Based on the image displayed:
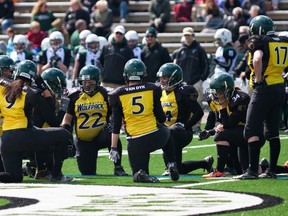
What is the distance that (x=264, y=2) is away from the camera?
2473 cm

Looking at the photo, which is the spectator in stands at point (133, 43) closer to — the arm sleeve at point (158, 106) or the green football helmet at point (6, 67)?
the green football helmet at point (6, 67)

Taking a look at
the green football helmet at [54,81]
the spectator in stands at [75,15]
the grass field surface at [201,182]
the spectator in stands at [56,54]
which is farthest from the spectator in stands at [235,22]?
the green football helmet at [54,81]

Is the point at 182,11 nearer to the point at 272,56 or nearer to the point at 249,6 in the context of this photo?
the point at 249,6

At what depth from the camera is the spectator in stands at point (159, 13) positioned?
1004 inches

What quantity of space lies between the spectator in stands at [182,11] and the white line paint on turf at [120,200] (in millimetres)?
14091

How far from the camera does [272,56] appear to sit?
12.8 meters

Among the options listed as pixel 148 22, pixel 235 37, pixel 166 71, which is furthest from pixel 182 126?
pixel 148 22

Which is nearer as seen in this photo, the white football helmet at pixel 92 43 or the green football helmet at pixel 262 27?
the green football helmet at pixel 262 27

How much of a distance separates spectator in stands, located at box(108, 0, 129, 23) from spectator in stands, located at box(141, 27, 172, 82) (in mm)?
5373

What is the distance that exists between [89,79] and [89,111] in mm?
412

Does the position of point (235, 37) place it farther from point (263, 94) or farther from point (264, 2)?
point (263, 94)

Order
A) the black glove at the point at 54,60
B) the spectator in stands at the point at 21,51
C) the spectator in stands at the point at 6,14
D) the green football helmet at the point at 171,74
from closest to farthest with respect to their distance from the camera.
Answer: the green football helmet at the point at 171,74, the spectator in stands at the point at 21,51, the black glove at the point at 54,60, the spectator in stands at the point at 6,14

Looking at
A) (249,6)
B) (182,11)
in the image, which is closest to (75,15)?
(182,11)

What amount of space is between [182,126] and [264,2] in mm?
11138
